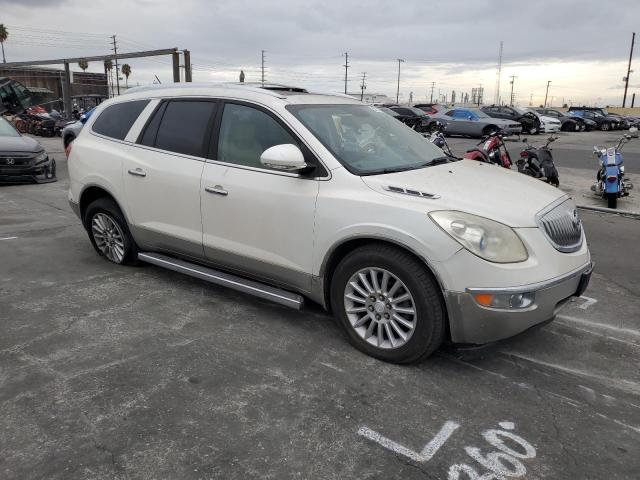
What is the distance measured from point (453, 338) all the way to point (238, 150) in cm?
209

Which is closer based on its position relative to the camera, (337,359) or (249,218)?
(337,359)

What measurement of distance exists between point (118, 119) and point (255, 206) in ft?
6.82

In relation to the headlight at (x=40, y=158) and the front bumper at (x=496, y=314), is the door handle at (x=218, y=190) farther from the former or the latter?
the headlight at (x=40, y=158)

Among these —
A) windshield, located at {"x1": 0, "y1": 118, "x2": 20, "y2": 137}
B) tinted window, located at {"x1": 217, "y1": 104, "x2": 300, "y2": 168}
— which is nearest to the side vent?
tinted window, located at {"x1": 217, "y1": 104, "x2": 300, "y2": 168}

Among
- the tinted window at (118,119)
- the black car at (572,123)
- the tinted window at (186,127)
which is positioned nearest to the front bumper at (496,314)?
the tinted window at (186,127)

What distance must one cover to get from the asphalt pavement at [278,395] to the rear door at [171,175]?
0.54 m

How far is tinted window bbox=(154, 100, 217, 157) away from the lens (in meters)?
4.21

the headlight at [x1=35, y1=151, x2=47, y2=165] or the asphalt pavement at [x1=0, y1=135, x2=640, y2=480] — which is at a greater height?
the headlight at [x1=35, y1=151, x2=47, y2=165]

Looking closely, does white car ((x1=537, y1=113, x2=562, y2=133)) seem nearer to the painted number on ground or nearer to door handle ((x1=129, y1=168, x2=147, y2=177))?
door handle ((x1=129, y1=168, x2=147, y2=177))

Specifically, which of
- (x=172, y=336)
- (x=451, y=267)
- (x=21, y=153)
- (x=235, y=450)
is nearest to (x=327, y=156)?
(x=451, y=267)

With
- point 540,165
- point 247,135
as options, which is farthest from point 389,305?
point 540,165

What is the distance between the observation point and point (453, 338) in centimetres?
316

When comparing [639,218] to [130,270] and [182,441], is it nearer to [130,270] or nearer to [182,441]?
[130,270]

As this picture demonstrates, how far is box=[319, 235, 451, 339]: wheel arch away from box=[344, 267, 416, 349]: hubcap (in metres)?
0.17
